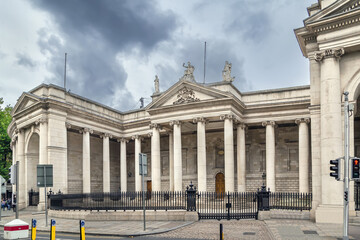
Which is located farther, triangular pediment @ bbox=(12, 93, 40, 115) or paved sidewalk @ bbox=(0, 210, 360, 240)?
triangular pediment @ bbox=(12, 93, 40, 115)

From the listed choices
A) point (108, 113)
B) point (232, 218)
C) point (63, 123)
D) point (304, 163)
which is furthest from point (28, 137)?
point (304, 163)

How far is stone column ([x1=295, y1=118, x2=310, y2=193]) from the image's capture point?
31.5m

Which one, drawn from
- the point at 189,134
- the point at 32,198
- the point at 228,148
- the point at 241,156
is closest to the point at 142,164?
the point at 228,148

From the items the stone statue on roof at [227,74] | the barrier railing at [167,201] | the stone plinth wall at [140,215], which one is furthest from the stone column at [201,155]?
the stone plinth wall at [140,215]

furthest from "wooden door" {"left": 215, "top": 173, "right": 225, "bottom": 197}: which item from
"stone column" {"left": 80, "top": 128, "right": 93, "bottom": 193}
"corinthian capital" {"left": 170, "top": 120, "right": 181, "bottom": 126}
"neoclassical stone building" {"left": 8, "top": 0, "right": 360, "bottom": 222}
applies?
"stone column" {"left": 80, "top": 128, "right": 93, "bottom": 193}

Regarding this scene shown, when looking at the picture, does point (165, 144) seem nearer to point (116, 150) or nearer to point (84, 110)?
point (116, 150)

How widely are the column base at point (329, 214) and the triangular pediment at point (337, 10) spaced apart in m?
10.0

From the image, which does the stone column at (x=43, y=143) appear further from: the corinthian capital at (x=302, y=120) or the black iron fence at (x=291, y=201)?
the corinthian capital at (x=302, y=120)

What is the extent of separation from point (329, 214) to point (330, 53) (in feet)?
28.2

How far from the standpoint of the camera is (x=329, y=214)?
17969 millimetres

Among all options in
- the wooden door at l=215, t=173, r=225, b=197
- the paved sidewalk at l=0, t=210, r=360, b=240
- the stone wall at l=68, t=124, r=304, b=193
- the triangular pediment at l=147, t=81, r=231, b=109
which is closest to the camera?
the paved sidewalk at l=0, t=210, r=360, b=240

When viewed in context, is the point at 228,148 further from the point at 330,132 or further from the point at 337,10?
the point at 337,10

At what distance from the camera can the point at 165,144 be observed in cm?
4291

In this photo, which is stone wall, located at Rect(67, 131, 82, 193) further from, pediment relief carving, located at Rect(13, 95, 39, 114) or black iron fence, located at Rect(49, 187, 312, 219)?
black iron fence, located at Rect(49, 187, 312, 219)
